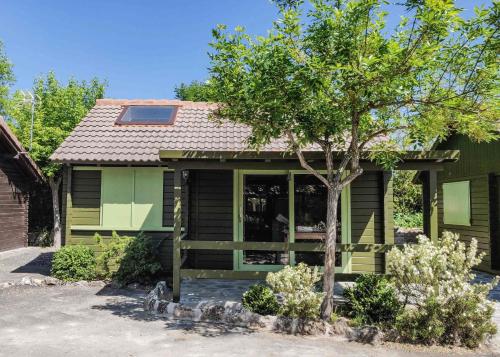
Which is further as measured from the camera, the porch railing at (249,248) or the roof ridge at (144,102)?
the roof ridge at (144,102)

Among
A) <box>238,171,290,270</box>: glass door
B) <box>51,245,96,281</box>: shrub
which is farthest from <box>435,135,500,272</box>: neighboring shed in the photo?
<box>51,245,96,281</box>: shrub

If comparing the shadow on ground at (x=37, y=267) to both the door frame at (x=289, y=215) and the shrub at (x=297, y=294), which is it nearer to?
the door frame at (x=289, y=215)

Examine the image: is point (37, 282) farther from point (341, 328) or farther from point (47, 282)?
point (341, 328)

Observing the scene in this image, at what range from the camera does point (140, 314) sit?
660 cm

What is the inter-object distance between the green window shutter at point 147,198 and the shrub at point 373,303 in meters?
5.63

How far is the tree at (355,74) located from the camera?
15.7 feet

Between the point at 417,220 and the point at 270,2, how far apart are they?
51.5ft

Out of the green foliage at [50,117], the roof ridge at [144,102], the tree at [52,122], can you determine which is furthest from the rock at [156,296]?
the green foliage at [50,117]

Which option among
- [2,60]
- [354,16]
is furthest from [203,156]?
[2,60]

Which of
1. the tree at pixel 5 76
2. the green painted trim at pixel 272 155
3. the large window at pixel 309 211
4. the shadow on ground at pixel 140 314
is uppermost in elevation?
the tree at pixel 5 76

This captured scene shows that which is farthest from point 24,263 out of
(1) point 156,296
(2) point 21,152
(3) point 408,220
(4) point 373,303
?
(3) point 408,220

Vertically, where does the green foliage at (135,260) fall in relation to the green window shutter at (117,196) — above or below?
below

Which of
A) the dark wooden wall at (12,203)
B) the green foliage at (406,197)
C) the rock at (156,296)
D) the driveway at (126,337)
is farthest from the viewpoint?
the green foliage at (406,197)

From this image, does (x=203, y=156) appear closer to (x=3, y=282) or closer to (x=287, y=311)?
(x=287, y=311)
